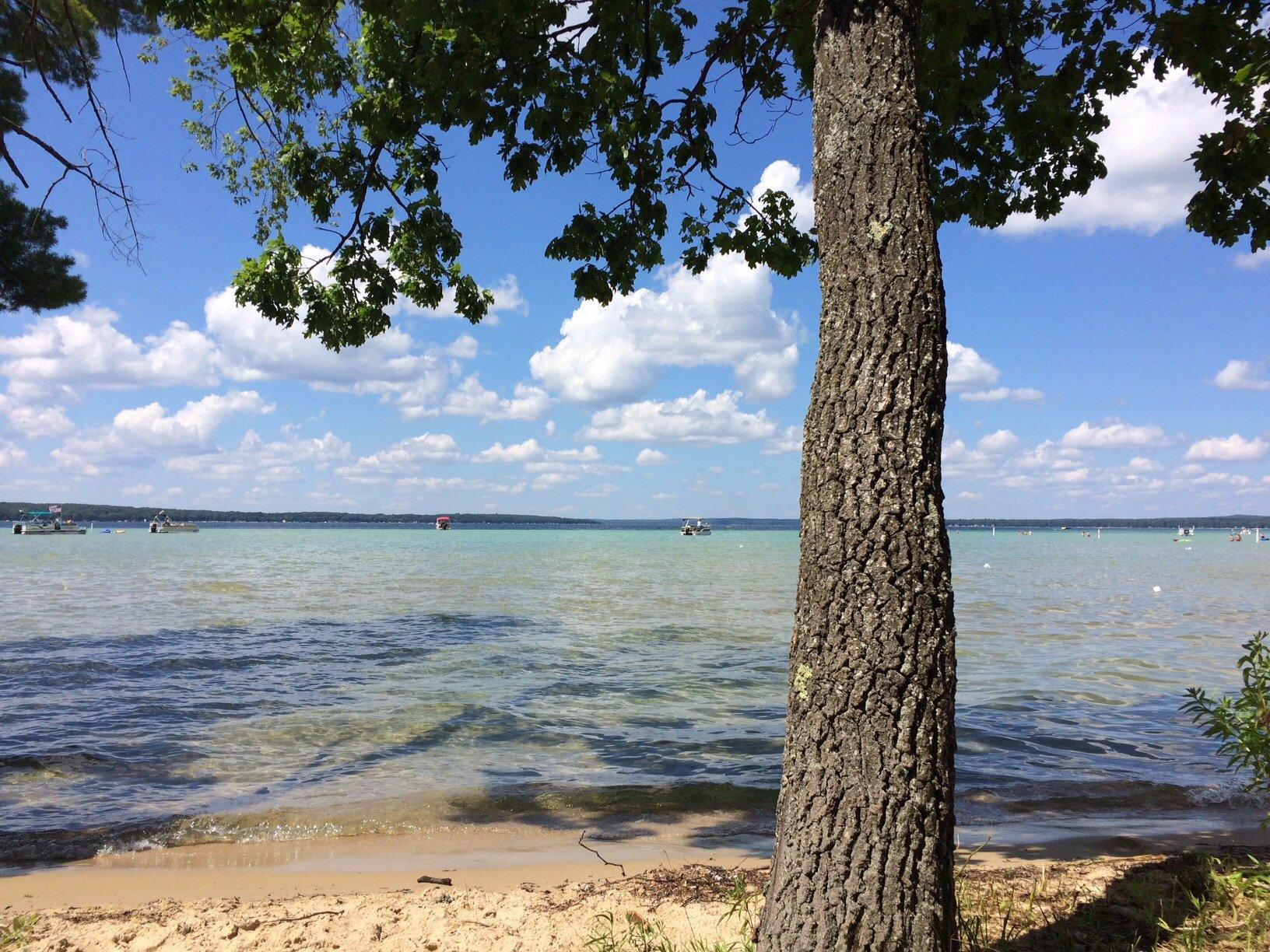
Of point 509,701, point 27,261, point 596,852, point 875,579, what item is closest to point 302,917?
point 596,852

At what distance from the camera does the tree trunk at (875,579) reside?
282 cm

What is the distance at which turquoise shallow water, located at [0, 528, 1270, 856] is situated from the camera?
7953 mm

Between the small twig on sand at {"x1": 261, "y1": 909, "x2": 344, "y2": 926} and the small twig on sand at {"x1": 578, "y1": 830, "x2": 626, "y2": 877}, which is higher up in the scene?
the small twig on sand at {"x1": 261, "y1": 909, "x2": 344, "y2": 926}

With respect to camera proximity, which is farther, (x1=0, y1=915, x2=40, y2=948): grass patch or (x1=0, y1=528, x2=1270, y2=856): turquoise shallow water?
(x1=0, y1=528, x2=1270, y2=856): turquoise shallow water

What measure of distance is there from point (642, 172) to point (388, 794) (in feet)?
20.4

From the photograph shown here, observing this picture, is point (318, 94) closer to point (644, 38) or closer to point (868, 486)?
point (644, 38)

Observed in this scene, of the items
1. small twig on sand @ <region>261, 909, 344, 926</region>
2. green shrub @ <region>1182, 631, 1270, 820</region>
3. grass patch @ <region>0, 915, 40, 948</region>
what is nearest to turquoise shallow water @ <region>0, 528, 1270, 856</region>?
grass patch @ <region>0, 915, 40, 948</region>

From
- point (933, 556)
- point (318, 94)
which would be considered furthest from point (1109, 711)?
point (318, 94)

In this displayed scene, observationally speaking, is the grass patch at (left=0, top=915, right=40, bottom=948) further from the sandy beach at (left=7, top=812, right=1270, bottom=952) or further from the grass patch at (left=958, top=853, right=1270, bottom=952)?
the grass patch at (left=958, top=853, right=1270, bottom=952)

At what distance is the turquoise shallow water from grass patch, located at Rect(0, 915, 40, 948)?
2274 mm

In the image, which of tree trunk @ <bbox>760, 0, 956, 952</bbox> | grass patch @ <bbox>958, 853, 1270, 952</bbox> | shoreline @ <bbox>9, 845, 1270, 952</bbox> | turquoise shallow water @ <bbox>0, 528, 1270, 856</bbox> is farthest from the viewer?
turquoise shallow water @ <bbox>0, 528, 1270, 856</bbox>

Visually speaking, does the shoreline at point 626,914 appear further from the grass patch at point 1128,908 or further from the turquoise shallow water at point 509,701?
the turquoise shallow water at point 509,701

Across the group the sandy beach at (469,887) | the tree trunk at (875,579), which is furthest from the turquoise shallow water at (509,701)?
the tree trunk at (875,579)

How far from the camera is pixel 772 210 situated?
26.6 ft
